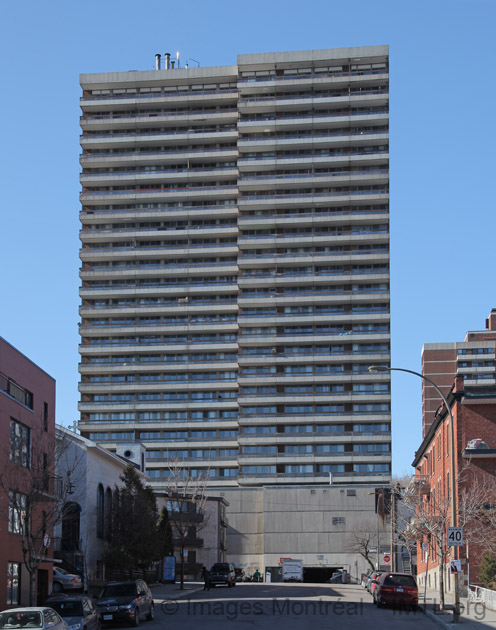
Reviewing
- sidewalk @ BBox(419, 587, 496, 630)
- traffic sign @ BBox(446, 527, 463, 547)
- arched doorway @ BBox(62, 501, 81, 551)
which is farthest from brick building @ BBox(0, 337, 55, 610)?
sidewalk @ BBox(419, 587, 496, 630)

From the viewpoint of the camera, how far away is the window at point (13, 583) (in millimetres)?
37906

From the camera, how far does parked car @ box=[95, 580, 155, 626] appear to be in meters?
32.7

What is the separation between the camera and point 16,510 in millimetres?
Result: 36656

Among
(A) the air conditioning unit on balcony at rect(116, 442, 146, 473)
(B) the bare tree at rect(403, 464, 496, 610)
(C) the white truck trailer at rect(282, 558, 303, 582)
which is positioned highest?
(A) the air conditioning unit on balcony at rect(116, 442, 146, 473)

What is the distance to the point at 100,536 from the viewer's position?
202ft

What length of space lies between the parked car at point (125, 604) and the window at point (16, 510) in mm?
4481

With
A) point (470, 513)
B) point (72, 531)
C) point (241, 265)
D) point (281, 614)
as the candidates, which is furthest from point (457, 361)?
point (281, 614)

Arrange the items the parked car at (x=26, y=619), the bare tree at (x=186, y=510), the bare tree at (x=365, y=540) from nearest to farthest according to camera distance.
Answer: the parked car at (x=26, y=619), the bare tree at (x=186, y=510), the bare tree at (x=365, y=540)

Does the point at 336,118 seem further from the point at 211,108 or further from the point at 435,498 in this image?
the point at 435,498

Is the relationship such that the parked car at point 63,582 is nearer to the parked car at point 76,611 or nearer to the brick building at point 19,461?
the brick building at point 19,461

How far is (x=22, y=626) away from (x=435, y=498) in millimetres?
39061

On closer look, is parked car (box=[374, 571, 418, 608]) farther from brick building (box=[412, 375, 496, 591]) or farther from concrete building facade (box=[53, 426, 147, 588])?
concrete building facade (box=[53, 426, 147, 588])

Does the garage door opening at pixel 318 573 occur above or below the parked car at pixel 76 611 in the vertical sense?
below

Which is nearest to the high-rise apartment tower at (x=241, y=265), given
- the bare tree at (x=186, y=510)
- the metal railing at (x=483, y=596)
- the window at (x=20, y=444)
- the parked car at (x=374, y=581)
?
the bare tree at (x=186, y=510)
